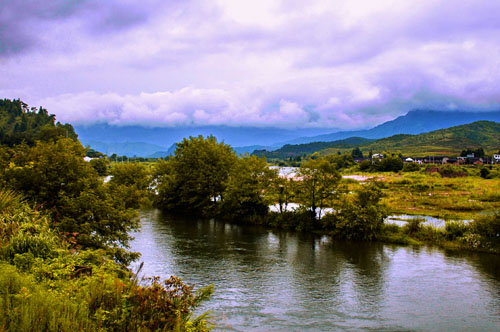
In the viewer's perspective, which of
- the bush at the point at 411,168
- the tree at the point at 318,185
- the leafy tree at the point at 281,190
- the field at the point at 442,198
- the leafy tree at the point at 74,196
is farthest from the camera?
the bush at the point at 411,168

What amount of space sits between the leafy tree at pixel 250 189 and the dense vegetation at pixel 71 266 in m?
26.5

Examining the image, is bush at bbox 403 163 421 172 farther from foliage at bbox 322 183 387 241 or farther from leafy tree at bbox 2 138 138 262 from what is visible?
leafy tree at bbox 2 138 138 262

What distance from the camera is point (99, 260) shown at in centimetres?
1488

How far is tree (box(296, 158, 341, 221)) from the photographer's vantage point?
4666 cm

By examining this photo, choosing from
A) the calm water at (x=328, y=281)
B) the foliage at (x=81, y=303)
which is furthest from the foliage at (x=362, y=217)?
the foliage at (x=81, y=303)

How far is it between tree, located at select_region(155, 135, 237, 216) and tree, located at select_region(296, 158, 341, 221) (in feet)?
54.4

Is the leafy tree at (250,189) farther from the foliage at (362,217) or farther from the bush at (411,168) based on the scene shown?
Result: the bush at (411,168)

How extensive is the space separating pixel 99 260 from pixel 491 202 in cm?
6463

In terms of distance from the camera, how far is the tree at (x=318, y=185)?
4666cm

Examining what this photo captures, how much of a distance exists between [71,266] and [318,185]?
3827cm

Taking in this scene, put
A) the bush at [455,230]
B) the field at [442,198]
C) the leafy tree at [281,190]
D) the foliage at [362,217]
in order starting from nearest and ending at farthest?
the bush at [455,230] < the foliage at [362,217] < the leafy tree at [281,190] < the field at [442,198]

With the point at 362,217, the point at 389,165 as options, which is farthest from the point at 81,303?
the point at 389,165

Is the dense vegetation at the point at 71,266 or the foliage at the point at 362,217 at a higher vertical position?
the dense vegetation at the point at 71,266

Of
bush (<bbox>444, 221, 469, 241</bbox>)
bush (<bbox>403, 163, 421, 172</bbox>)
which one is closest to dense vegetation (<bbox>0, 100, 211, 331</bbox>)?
bush (<bbox>444, 221, 469, 241</bbox>)
